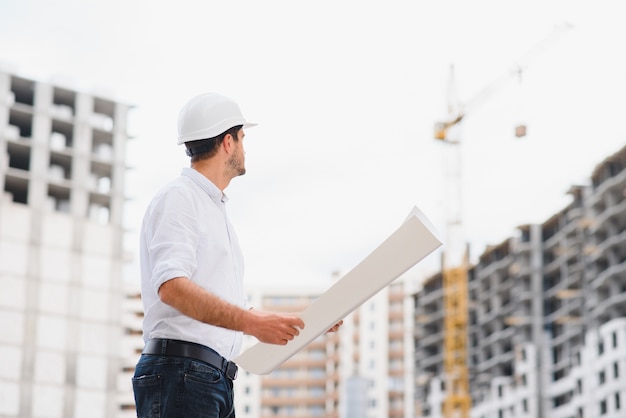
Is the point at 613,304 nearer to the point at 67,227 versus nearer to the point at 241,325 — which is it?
the point at 67,227

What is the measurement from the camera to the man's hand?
3375 millimetres

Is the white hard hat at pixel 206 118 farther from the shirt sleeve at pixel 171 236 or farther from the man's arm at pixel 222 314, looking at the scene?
the man's arm at pixel 222 314

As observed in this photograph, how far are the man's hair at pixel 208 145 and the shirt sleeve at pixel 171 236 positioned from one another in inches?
6.7

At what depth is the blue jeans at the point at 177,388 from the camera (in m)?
3.46

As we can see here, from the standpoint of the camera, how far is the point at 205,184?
370 cm

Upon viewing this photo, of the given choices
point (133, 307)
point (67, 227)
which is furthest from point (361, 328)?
point (67, 227)

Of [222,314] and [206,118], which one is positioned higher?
[206,118]

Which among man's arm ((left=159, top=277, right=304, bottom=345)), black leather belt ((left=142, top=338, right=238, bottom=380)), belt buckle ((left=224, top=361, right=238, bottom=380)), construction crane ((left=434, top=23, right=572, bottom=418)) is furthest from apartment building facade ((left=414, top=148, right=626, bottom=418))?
man's arm ((left=159, top=277, right=304, bottom=345))

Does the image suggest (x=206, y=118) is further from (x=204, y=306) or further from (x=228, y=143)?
(x=204, y=306)

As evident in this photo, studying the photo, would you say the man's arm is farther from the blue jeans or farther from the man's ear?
the man's ear

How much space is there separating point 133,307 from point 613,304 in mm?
69111

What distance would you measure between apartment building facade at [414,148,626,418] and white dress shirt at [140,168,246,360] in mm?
80901

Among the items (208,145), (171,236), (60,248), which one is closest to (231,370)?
(171,236)

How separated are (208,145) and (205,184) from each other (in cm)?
12
